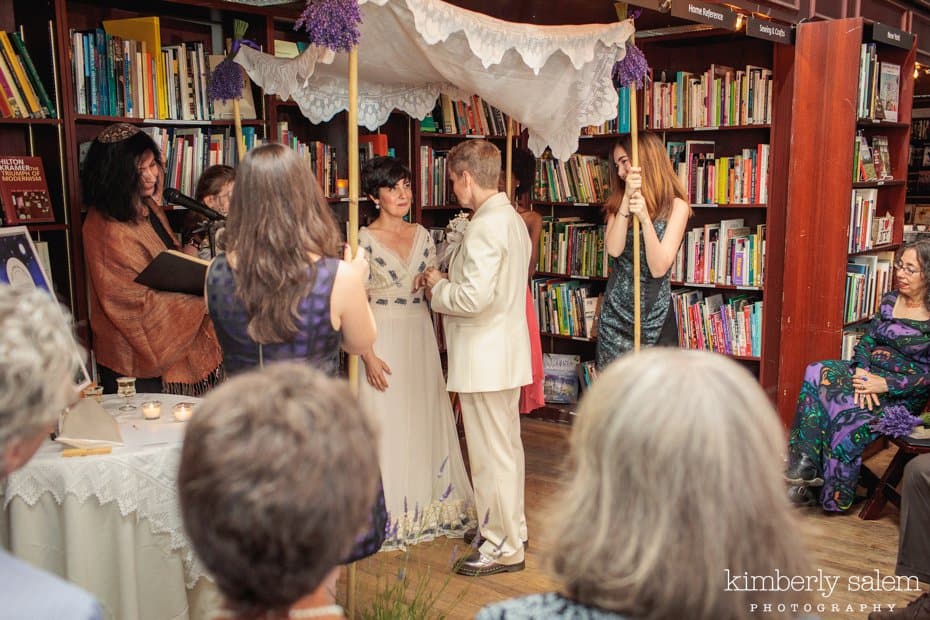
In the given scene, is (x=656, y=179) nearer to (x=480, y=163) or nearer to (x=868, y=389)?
(x=480, y=163)

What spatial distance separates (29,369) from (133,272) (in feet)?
6.73

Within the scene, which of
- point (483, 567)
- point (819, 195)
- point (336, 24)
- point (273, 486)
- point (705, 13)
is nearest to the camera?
point (273, 486)

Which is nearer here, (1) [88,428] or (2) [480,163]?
(1) [88,428]

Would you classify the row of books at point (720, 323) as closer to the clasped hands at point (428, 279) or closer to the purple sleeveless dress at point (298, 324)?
the clasped hands at point (428, 279)

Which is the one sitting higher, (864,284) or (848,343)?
(864,284)

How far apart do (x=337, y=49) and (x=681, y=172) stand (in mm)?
2873

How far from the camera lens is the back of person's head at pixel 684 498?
1.06m

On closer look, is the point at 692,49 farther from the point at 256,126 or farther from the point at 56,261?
the point at 56,261

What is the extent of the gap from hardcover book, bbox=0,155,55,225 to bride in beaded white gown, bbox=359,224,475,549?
1.23 m

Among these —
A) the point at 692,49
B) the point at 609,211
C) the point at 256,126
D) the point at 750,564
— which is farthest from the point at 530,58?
the point at 692,49

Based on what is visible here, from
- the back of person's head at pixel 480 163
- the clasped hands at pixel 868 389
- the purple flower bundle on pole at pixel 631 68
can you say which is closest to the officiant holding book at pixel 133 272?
the back of person's head at pixel 480 163

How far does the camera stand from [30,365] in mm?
1247

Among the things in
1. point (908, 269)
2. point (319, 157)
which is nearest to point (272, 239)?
point (319, 157)

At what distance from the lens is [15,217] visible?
3363 millimetres
